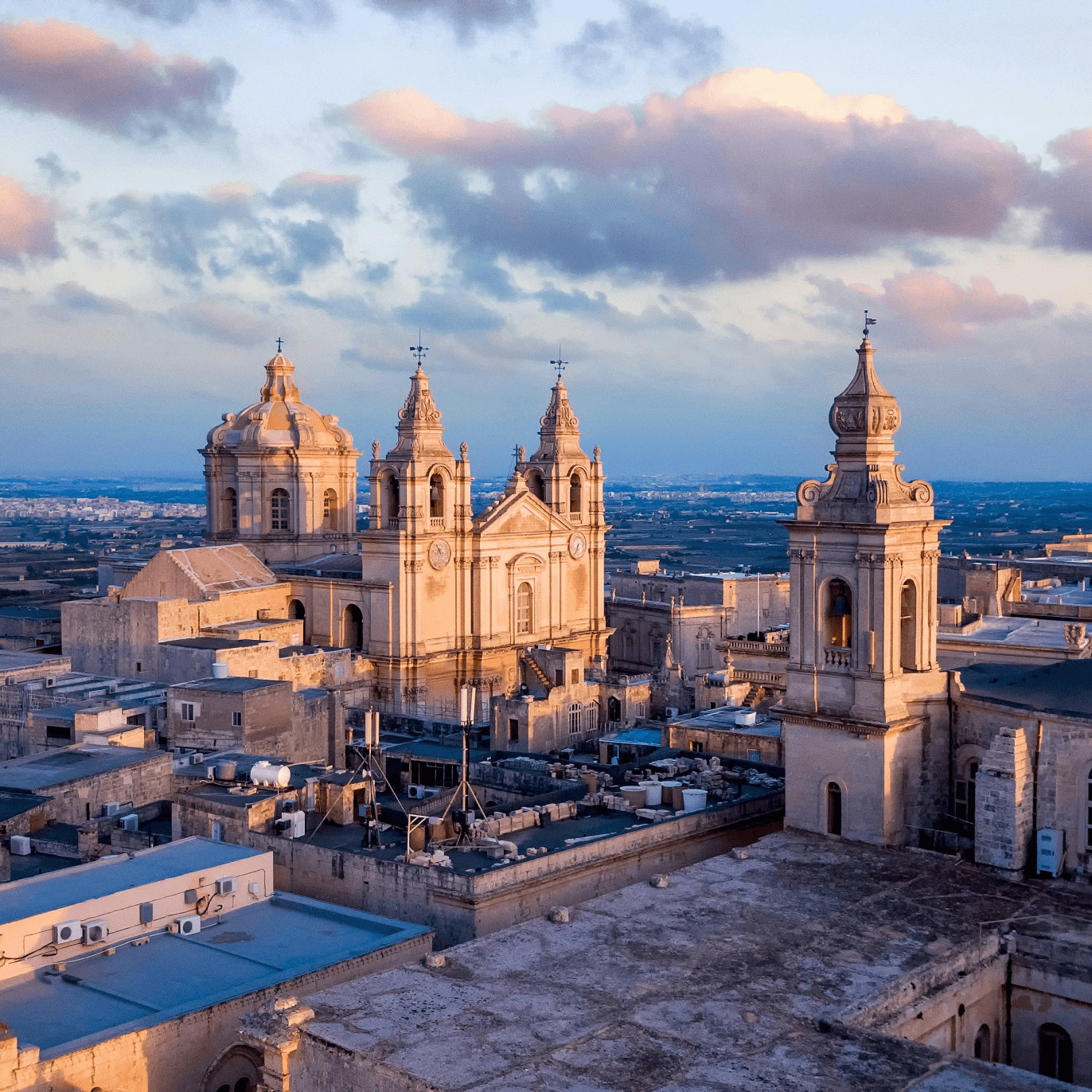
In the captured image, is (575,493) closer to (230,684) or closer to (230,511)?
(230,511)

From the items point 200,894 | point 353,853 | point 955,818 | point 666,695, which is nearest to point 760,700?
point 666,695

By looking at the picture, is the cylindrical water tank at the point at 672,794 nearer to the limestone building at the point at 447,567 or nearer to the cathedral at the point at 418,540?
the cathedral at the point at 418,540

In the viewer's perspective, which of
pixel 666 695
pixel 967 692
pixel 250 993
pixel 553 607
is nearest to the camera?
pixel 250 993

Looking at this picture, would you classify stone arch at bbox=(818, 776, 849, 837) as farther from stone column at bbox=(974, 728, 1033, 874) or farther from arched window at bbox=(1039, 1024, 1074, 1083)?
arched window at bbox=(1039, 1024, 1074, 1083)

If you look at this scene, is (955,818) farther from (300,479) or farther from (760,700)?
(300,479)

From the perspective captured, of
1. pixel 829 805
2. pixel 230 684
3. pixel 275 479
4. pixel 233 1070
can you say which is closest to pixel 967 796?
pixel 829 805

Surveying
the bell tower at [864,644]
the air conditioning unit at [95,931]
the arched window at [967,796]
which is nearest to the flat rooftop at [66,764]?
the air conditioning unit at [95,931]

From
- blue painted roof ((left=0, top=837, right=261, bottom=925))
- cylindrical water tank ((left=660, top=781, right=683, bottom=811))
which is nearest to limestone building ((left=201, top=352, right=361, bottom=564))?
cylindrical water tank ((left=660, top=781, right=683, bottom=811))

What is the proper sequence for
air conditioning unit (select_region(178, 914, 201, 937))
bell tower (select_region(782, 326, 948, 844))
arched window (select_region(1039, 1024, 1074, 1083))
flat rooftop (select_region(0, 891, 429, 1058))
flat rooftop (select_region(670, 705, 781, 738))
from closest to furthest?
flat rooftop (select_region(0, 891, 429, 1058))
arched window (select_region(1039, 1024, 1074, 1083))
air conditioning unit (select_region(178, 914, 201, 937))
bell tower (select_region(782, 326, 948, 844))
flat rooftop (select_region(670, 705, 781, 738))
